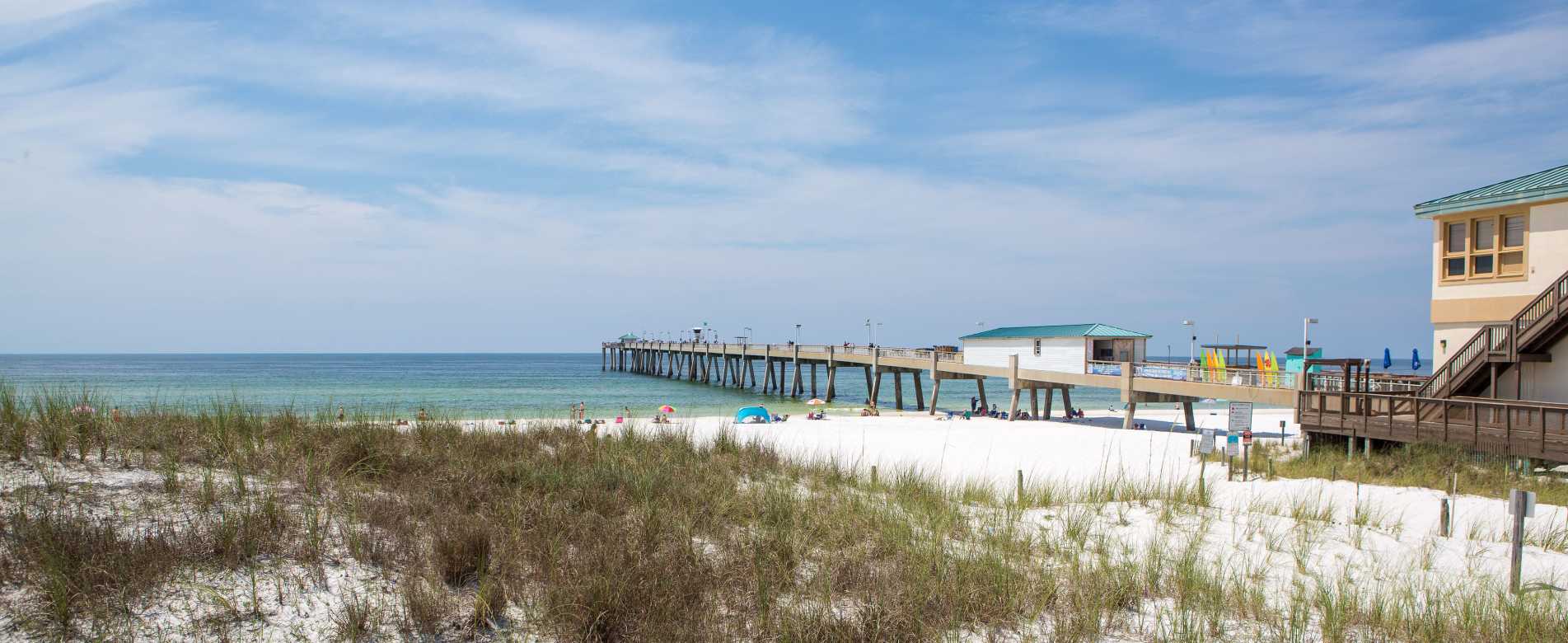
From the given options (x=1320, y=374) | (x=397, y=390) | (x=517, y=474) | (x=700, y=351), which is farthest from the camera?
(x=700, y=351)

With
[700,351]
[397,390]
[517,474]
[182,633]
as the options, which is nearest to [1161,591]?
[517,474]

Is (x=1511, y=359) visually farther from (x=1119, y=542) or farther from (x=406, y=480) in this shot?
(x=406, y=480)

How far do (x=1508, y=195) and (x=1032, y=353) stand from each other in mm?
14336

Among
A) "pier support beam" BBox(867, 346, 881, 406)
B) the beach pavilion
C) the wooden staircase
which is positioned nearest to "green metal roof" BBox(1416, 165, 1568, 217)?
the wooden staircase

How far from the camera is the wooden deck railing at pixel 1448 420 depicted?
12.4 m

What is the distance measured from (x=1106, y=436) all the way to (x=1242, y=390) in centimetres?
397

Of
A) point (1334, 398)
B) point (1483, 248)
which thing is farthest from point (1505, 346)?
point (1334, 398)

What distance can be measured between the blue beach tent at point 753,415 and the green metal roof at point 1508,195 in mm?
19368

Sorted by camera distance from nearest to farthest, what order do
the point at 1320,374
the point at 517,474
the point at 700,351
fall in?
the point at 517,474, the point at 1320,374, the point at 700,351

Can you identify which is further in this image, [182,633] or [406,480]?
[406,480]

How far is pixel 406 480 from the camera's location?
695cm

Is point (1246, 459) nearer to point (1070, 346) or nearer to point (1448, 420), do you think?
point (1448, 420)

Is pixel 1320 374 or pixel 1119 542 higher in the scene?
pixel 1320 374

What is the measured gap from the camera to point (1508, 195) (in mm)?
15500
